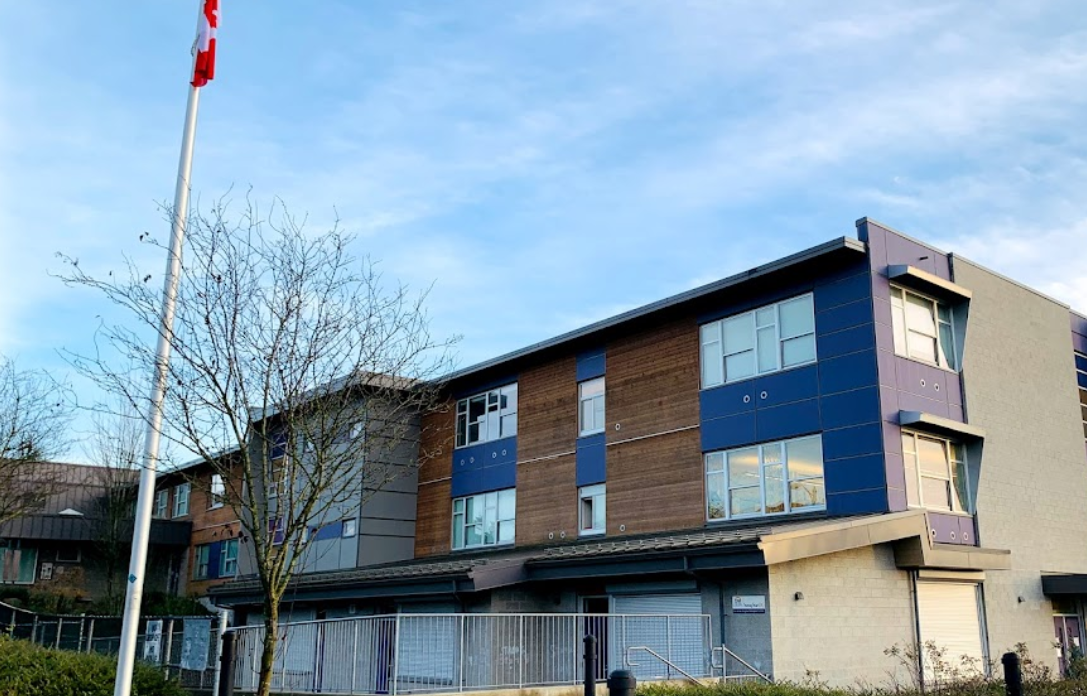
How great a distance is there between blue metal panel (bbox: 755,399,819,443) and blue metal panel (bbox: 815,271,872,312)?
6.96 feet

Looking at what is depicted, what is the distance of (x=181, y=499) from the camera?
49688 millimetres

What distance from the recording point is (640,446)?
2511 cm

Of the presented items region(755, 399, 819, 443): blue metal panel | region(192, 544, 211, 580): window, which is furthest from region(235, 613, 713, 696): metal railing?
region(192, 544, 211, 580): window

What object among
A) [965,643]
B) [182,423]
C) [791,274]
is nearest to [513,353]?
[791,274]

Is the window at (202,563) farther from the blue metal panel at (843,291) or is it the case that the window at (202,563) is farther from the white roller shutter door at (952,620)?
the white roller shutter door at (952,620)

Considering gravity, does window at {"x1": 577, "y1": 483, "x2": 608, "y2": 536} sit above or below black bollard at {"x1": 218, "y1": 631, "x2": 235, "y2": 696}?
above

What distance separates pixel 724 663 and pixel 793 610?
1606 mm

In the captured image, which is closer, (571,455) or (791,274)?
(791,274)

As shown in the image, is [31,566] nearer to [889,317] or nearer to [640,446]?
[640,446]

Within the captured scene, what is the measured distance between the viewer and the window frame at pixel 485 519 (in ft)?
95.6

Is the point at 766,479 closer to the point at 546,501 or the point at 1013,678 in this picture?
the point at 546,501

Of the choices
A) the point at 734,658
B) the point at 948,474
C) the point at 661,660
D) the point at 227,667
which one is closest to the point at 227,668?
the point at 227,667

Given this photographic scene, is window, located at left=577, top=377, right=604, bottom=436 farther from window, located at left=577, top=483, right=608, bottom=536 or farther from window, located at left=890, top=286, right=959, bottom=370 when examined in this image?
window, located at left=890, top=286, right=959, bottom=370

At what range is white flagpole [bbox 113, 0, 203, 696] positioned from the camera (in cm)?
1098
